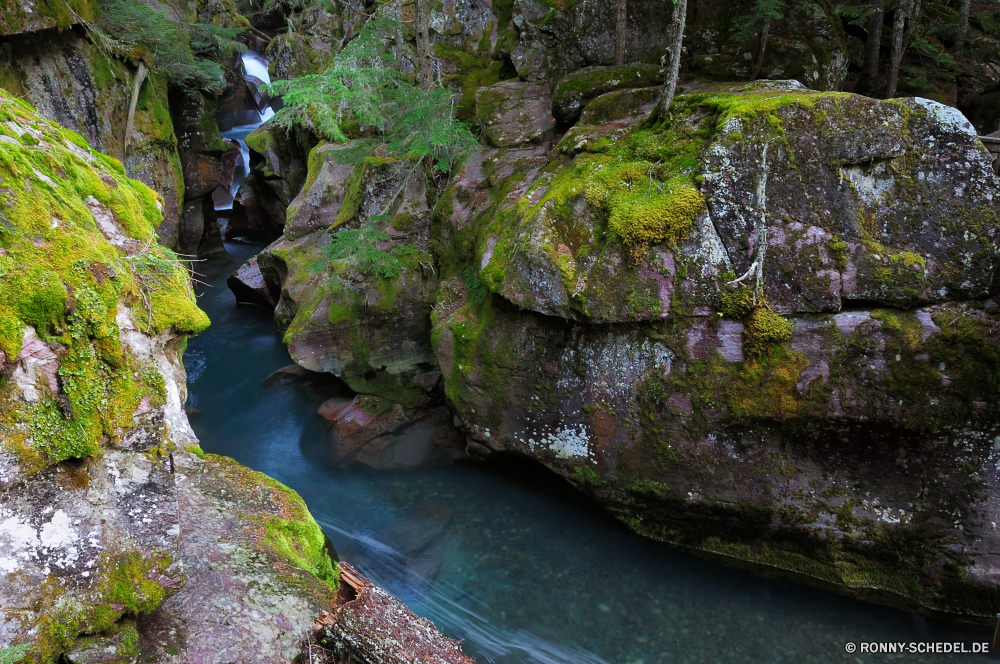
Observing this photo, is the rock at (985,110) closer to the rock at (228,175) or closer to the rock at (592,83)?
the rock at (592,83)

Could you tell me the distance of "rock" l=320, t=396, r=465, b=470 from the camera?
10.8 meters

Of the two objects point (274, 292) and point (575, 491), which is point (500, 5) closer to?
point (274, 292)

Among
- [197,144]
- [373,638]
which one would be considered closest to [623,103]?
[373,638]

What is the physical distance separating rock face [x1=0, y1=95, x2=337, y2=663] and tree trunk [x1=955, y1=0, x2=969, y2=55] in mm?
16416

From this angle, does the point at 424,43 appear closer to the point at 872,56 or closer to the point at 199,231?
the point at 872,56

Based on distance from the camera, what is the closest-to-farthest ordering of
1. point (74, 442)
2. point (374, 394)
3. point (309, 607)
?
point (74, 442) → point (309, 607) → point (374, 394)

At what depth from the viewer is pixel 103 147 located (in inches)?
565

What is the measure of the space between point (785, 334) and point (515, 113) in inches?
294

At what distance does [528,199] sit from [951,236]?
18.1ft

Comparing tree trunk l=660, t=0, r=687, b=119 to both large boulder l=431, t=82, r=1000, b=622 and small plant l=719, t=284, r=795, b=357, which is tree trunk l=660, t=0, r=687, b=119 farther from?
small plant l=719, t=284, r=795, b=357

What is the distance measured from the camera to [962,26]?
12.4m

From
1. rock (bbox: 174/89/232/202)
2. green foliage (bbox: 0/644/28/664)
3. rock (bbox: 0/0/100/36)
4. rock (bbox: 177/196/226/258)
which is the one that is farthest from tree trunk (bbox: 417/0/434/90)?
green foliage (bbox: 0/644/28/664)


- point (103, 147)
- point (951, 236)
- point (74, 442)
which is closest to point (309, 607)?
point (74, 442)

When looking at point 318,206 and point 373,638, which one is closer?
point 373,638
